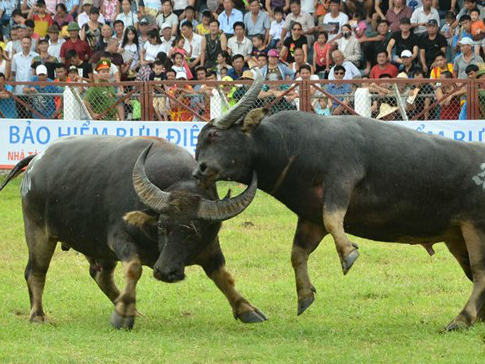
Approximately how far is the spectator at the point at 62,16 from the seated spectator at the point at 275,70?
6034 mm

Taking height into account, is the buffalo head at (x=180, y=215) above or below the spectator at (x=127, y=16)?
below

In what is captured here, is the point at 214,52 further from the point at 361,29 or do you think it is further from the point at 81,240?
the point at 81,240

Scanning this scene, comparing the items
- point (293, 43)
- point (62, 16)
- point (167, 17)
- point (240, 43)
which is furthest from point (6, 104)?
point (293, 43)

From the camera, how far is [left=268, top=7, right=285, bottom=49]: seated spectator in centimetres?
2262

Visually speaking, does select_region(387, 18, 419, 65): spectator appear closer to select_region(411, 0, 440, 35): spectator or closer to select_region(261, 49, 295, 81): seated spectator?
select_region(411, 0, 440, 35): spectator

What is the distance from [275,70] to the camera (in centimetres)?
2073

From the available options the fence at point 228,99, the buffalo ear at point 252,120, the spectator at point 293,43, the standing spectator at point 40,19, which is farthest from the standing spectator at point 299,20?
the buffalo ear at point 252,120

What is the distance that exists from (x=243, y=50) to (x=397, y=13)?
120 inches

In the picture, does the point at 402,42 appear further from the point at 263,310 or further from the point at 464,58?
the point at 263,310

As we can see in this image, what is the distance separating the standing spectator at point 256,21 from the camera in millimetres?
22953

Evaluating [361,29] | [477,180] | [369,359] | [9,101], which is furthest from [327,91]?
[369,359]

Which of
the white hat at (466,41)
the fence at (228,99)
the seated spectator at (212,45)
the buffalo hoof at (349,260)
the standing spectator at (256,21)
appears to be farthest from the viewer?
the standing spectator at (256,21)

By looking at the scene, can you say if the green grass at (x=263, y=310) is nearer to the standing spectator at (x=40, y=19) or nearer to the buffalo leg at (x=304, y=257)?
the buffalo leg at (x=304, y=257)

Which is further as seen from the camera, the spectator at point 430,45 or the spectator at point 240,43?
the spectator at point 240,43
